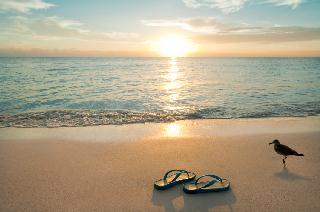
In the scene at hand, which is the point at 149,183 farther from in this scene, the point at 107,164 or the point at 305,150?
the point at 305,150

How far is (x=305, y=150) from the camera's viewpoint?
6.68m

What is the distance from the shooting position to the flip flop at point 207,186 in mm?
4531

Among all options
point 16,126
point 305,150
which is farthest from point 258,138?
point 16,126

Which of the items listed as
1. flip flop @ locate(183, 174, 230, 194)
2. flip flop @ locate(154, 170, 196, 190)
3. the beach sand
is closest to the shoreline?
the beach sand

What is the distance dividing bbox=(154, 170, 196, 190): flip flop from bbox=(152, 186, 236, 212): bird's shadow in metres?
0.09

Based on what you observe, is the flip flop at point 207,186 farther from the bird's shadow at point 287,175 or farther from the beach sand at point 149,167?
the bird's shadow at point 287,175

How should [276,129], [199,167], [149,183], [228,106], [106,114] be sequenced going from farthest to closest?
[228,106]
[106,114]
[276,129]
[199,167]
[149,183]

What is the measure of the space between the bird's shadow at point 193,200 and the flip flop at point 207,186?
0.22ft

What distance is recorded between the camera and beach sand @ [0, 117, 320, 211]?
14.2 feet

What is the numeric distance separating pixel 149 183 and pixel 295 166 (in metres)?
2.98

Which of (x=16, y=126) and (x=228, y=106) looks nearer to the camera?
(x=16, y=126)

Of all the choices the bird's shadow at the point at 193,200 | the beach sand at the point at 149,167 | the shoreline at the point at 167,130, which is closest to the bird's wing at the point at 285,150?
the beach sand at the point at 149,167

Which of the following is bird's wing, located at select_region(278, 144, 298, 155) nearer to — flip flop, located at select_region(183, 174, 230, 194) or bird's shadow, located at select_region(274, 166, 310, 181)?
bird's shadow, located at select_region(274, 166, 310, 181)

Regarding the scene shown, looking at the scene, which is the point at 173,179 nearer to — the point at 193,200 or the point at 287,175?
the point at 193,200
